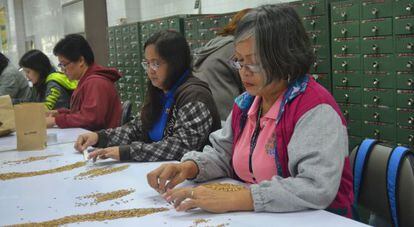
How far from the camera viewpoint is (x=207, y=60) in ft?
11.0

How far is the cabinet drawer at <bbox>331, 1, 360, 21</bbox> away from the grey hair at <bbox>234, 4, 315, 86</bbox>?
92.7 inches

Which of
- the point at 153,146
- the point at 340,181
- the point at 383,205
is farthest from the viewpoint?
the point at 153,146

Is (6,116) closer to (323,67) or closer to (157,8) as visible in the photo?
(323,67)

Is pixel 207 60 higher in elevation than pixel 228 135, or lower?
higher

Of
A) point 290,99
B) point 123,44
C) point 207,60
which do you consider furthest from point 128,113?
point 123,44

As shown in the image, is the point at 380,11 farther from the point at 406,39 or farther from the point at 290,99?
the point at 290,99

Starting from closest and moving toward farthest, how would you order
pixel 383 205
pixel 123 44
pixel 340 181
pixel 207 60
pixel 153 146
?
pixel 340 181 < pixel 383 205 < pixel 153 146 < pixel 207 60 < pixel 123 44

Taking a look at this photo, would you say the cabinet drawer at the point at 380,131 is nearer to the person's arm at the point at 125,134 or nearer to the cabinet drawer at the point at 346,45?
the cabinet drawer at the point at 346,45

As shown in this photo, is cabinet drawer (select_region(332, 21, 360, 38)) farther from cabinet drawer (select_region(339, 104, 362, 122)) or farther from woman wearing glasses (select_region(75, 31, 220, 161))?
woman wearing glasses (select_region(75, 31, 220, 161))

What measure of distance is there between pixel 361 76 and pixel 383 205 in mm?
2338

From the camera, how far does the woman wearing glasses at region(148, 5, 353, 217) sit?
1.41 meters

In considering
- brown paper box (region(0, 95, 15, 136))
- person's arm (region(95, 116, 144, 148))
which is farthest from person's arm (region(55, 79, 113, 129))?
person's arm (region(95, 116, 144, 148))

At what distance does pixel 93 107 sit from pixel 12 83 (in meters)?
1.91

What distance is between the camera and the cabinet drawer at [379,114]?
3.61 metres
